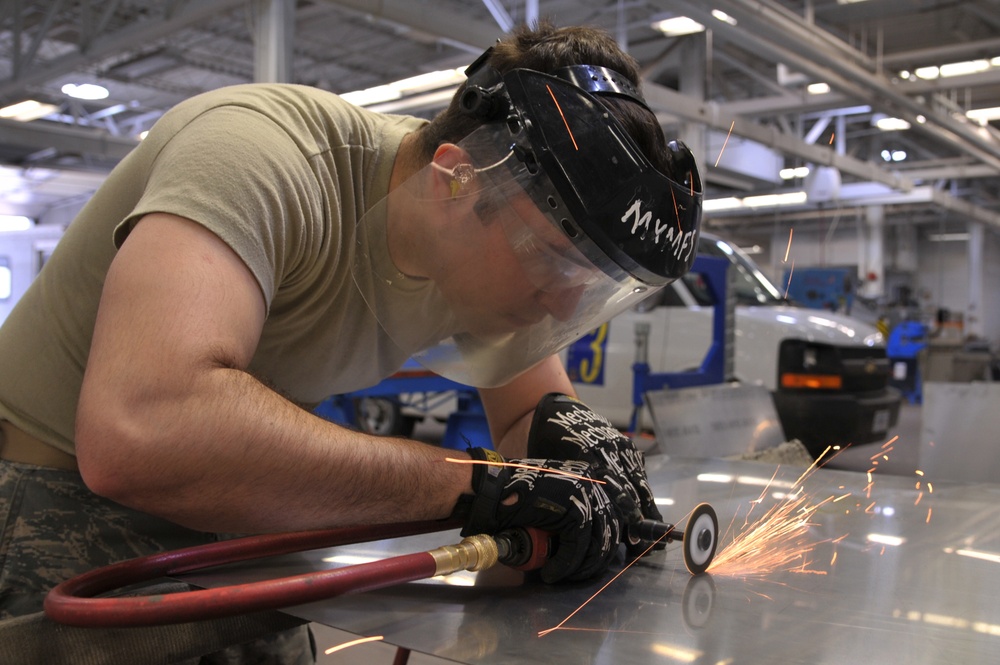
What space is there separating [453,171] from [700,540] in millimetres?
691

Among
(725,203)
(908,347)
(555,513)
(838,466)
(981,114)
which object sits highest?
(981,114)

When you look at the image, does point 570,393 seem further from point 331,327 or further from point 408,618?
point 408,618

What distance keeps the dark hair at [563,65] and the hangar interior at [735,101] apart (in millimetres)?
209

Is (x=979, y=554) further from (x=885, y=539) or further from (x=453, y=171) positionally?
(x=453, y=171)

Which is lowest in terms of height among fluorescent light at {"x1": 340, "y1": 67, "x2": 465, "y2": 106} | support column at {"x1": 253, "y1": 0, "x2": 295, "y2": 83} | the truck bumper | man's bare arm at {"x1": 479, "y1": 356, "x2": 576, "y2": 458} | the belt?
the truck bumper

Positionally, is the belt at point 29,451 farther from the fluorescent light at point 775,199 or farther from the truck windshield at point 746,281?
the fluorescent light at point 775,199

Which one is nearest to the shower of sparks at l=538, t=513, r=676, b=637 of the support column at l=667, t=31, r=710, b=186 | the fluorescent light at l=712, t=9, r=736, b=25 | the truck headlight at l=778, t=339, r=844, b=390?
the truck headlight at l=778, t=339, r=844, b=390

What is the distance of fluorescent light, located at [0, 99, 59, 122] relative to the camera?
1075cm

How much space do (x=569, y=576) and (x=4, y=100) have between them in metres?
11.1

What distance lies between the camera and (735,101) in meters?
11.4

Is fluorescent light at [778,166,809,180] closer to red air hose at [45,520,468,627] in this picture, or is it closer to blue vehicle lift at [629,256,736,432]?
blue vehicle lift at [629,256,736,432]

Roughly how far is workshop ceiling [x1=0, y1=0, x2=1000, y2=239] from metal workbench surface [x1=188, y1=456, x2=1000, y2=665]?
4449mm

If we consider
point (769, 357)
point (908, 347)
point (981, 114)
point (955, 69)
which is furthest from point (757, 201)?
point (769, 357)

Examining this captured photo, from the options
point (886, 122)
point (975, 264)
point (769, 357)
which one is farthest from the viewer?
point (975, 264)
